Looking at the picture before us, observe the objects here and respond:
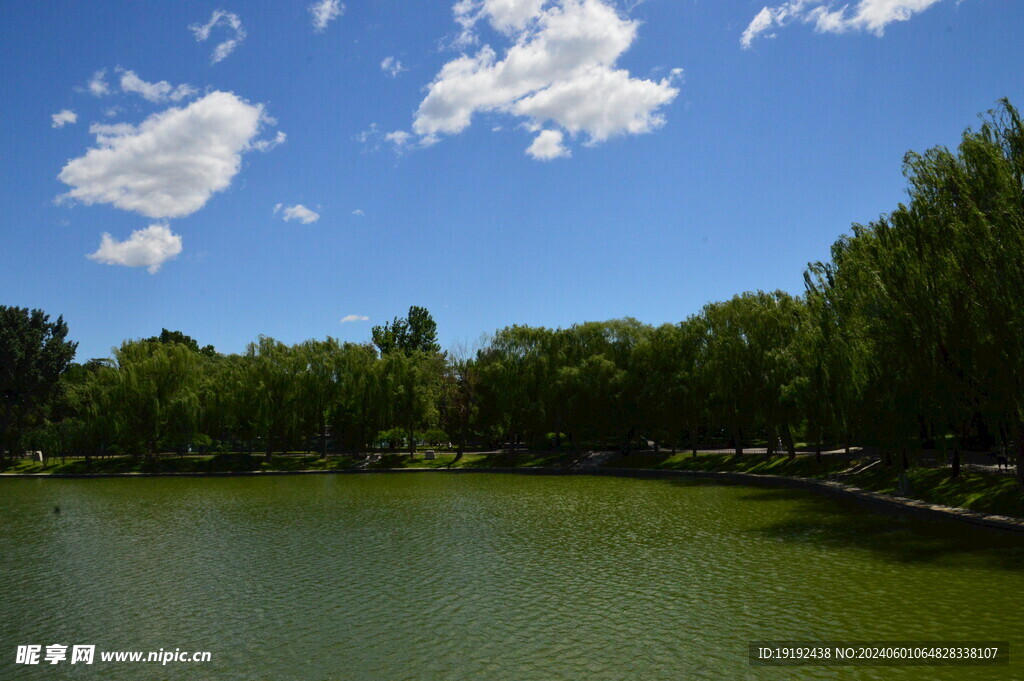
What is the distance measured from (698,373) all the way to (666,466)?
7740 millimetres

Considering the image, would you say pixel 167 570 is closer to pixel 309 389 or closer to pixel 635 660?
pixel 635 660

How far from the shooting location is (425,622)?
15391 mm

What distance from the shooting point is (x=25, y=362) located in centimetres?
6850

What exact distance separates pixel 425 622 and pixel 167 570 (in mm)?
10480

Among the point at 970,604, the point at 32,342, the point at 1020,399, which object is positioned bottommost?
the point at 970,604

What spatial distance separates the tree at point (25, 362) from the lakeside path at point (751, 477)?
35.1 feet

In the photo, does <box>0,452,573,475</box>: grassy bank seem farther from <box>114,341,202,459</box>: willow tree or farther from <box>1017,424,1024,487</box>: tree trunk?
<box>1017,424,1024,487</box>: tree trunk

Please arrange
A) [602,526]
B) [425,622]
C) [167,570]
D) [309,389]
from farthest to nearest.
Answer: [309,389] < [602,526] < [167,570] < [425,622]

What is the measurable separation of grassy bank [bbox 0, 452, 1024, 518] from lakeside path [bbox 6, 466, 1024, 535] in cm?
78

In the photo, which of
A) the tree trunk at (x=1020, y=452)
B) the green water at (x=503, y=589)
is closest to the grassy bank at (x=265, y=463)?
the green water at (x=503, y=589)

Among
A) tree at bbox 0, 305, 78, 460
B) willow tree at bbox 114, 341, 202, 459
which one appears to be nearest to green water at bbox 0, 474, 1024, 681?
willow tree at bbox 114, 341, 202, 459

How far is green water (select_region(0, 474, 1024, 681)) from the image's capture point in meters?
13.1

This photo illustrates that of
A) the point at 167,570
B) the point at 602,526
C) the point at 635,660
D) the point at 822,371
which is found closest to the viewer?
the point at 635,660

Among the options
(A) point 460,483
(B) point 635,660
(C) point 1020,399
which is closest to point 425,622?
(B) point 635,660
